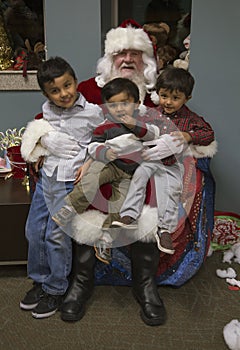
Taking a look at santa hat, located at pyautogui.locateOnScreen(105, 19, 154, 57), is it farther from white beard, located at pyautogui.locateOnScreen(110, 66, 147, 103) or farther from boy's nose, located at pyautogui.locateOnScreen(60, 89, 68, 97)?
boy's nose, located at pyautogui.locateOnScreen(60, 89, 68, 97)

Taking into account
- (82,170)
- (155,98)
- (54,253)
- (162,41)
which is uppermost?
(162,41)

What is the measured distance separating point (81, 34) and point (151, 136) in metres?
1.04

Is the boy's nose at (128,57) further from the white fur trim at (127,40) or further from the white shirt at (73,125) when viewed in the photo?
the white shirt at (73,125)

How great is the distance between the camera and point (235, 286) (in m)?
1.94

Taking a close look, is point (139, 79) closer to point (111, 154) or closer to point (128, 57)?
point (128, 57)

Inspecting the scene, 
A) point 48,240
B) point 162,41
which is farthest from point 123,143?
point 162,41

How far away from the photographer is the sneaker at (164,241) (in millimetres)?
1597

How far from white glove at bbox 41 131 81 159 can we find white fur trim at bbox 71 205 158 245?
0.29m

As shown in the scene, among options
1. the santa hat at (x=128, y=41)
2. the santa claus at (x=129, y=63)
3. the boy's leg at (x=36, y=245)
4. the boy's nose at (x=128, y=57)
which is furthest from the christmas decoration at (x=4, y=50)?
the boy's leg at (x=36, y=245)

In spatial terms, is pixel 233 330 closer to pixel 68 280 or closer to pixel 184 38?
pixel 68 280

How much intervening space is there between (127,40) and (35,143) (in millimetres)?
805

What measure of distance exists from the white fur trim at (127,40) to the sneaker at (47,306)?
1.35 metres

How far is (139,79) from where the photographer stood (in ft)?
7.09

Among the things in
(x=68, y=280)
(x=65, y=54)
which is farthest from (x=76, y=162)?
(x=65, y=54)
